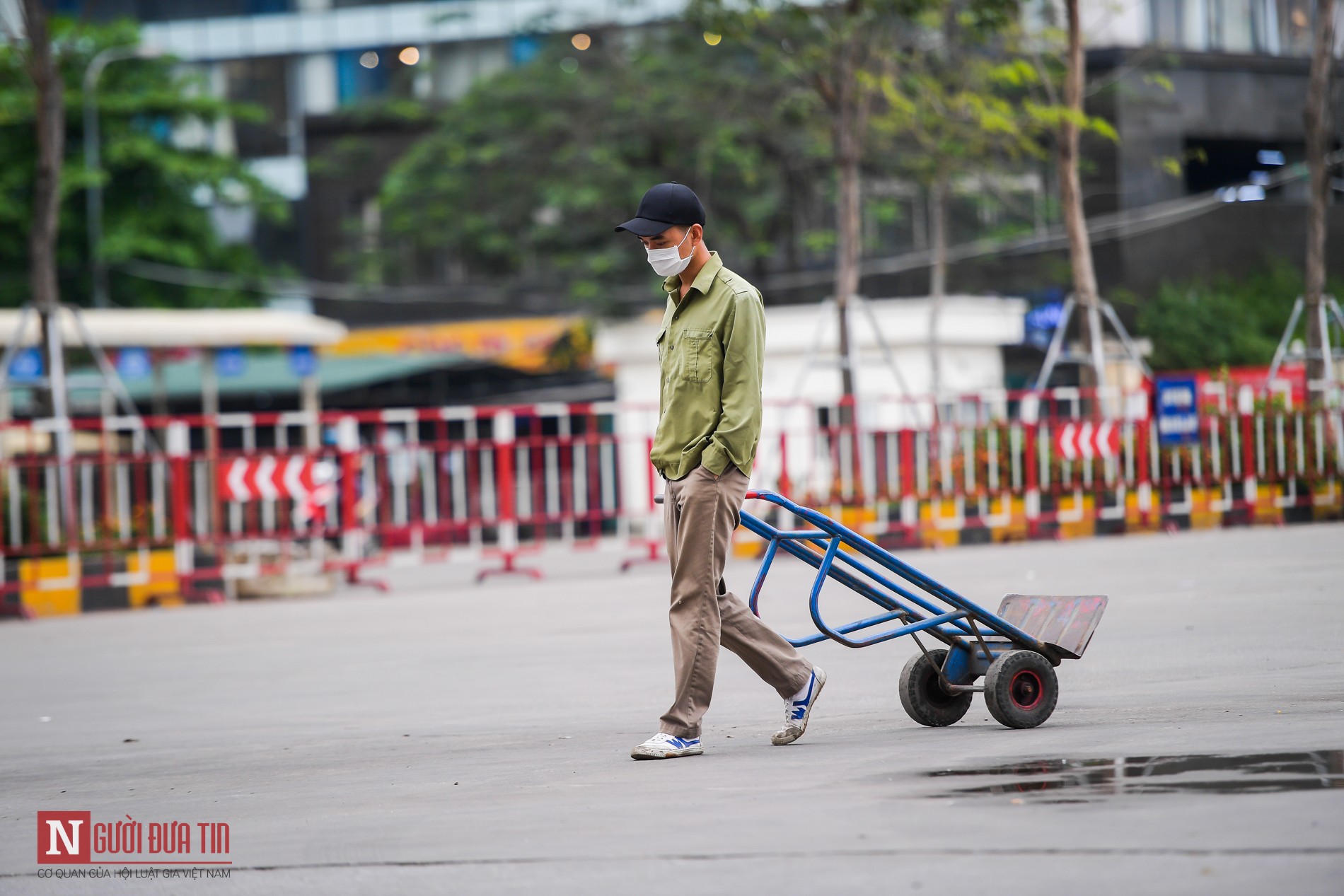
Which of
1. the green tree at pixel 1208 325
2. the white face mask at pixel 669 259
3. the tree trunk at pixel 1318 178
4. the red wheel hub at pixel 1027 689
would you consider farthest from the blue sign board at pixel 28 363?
the green tree at pixel 1208 325

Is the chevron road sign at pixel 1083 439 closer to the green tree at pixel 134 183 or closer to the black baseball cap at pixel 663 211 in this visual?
the black baseball cap at pixel 663 211

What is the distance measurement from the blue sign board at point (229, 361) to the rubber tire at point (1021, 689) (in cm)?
2049

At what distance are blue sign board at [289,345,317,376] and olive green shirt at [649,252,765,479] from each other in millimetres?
19516

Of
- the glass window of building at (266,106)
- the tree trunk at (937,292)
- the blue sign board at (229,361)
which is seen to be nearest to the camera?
the blue sign board at (229,361)

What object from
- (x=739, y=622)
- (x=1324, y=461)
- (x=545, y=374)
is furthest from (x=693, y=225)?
(x=545, y=374)

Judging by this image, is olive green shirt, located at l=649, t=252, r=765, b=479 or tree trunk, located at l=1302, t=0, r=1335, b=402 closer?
olive green shirt, located at l=649, t=252, r=765, b=479

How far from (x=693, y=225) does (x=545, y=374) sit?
30.1 metres

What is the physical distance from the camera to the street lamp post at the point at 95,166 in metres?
34.6

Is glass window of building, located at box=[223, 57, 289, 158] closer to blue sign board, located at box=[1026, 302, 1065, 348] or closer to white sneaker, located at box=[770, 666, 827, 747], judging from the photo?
blue sign board, located at box=[1026, 302, 1065, 348]

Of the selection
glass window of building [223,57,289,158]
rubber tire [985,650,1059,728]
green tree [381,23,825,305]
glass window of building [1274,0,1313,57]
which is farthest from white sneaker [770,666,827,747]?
glass window of building [223,57,289,158]

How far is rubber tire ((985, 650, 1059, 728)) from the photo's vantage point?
5824 millimetres

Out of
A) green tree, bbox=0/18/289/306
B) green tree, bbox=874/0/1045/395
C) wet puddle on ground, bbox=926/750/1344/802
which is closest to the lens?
wet puddle on ground, bbox=926/750/1344/802

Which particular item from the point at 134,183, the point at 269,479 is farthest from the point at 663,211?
the point at 134,183

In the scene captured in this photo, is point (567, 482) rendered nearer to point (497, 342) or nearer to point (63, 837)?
point (63, 837)
